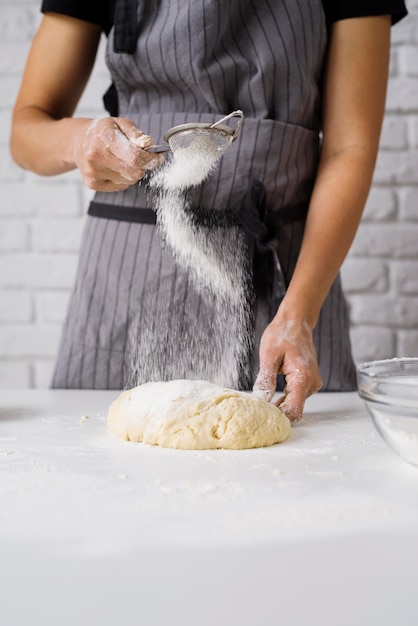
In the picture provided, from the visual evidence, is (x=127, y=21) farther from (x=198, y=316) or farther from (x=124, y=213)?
(x=198, y=316)

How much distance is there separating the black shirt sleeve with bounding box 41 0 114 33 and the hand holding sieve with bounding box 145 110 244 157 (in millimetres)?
471

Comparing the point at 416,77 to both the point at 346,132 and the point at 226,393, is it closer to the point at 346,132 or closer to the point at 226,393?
the point at 346,132

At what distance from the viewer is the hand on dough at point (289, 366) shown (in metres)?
0.79

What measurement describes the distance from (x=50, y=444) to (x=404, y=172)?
1.08 meters

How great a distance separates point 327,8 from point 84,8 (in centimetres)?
41

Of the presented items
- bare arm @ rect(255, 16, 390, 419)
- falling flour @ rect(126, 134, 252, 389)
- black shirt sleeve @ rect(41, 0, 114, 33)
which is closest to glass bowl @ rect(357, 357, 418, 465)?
bare arm @ rect(255, 16, 390, 419)

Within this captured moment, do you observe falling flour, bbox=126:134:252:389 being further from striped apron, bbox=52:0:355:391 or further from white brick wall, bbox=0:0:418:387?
white brick wall, bbox=0:0:418:387

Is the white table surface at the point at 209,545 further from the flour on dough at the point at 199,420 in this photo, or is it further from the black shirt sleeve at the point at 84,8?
the black shirt sleeve at the point at 84,8

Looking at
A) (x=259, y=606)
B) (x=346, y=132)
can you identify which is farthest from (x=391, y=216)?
(x=259, y=606)

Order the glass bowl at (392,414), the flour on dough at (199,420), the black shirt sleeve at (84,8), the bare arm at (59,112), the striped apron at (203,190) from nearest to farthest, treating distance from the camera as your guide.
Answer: the glass bowl at (392,414)
the flour on dough at (199,420)
the bare arm at (59,112)
the striped apron at (203,190)
the black shirt sleeve at (84,8)

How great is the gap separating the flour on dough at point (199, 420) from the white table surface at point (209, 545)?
0.25 ft

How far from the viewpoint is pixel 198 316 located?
3.37 feet

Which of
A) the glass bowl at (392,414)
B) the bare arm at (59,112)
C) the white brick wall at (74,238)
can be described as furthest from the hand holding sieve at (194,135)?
the white brick wall at (74,238)

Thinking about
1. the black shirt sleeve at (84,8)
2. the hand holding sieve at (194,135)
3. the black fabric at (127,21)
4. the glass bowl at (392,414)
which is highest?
the black shirt sleeve at (84,8)
